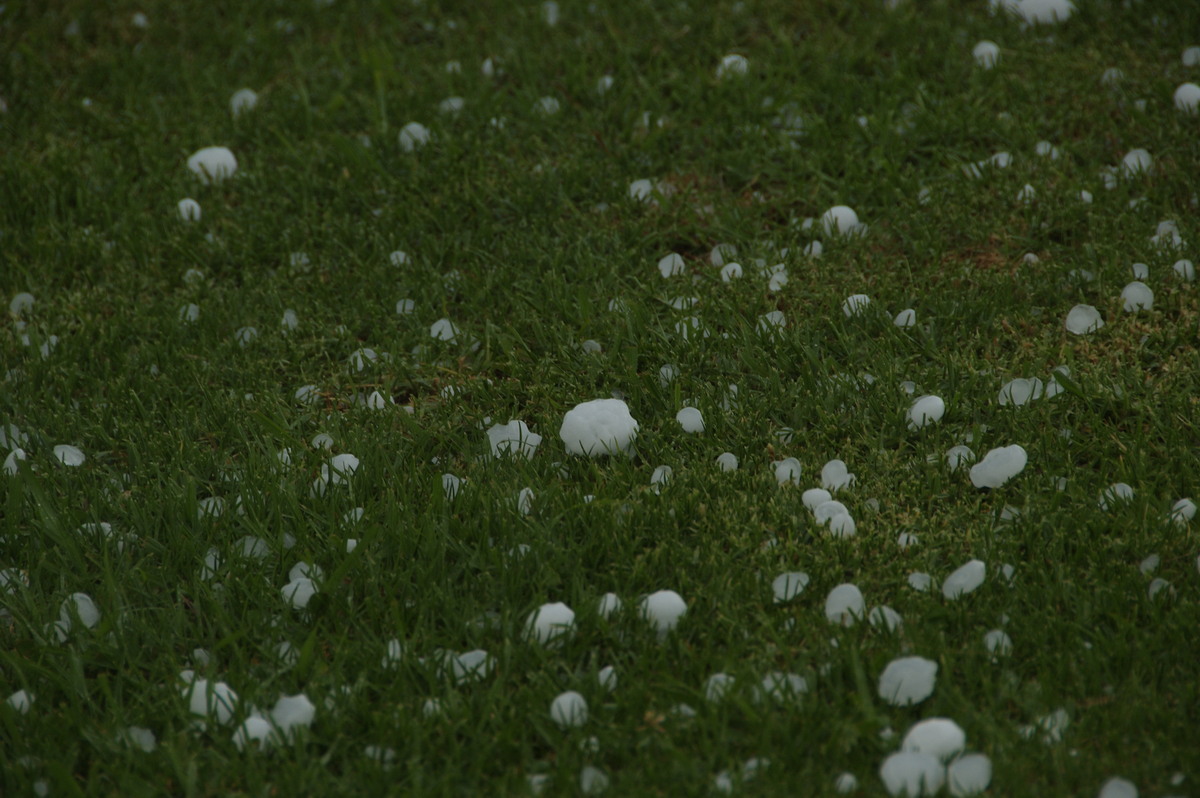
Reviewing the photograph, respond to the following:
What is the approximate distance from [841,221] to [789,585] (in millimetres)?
A: 1355

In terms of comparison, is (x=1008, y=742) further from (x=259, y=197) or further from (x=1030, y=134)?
(x=259, y=197)

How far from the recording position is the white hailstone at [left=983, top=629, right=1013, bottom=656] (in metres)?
1.82

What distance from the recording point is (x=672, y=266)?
2.94 metres

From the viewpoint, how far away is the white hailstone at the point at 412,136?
3453 millimetres

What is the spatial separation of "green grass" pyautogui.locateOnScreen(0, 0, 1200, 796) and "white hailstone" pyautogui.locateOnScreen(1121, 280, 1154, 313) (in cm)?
3

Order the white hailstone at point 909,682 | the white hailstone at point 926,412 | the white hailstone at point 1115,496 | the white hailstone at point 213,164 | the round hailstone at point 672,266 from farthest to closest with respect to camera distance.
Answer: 1. the white hailstone at point 213,164
2. the round hailstone at point 672,266
3. the white hailstone at point 926,412
4. the white hailstone at point 1115,496
5. the white hailstone at point 909,682

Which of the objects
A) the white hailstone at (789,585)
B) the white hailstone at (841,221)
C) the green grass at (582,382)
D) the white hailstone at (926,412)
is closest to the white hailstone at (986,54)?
the green grass at (582,382)

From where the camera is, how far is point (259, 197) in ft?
10.9

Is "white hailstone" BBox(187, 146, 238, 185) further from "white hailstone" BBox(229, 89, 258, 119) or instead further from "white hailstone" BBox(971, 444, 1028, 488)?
"white hailstone" BBox(971, 444, 1028, 488)

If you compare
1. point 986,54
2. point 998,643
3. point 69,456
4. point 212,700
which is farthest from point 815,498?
point 986,54

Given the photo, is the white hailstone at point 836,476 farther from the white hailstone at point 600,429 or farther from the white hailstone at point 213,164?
the white hailstone at point 213,164

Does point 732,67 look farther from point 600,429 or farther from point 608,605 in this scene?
point 608,605

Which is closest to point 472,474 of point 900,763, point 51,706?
point 51,706

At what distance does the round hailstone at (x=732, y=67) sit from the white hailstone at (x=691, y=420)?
62.6 inches
